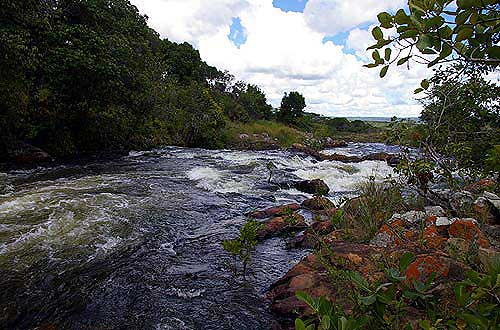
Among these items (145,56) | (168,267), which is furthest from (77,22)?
(168,267)

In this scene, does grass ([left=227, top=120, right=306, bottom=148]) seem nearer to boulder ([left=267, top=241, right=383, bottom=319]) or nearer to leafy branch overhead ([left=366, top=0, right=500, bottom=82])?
boulder ([left=267, top=241, right=383, bottom=319])

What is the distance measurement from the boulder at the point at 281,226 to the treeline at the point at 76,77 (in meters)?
9.60

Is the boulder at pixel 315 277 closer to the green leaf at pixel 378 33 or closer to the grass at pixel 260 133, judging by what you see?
the green leaf at pixel 378 33

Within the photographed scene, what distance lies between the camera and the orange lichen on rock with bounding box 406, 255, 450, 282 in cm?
301

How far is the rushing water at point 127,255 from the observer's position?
4066mm

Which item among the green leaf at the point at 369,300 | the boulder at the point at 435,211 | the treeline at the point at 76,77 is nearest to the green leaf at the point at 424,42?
the green leaf at the point at 369,300

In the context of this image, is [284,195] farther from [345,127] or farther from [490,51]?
[345,127]

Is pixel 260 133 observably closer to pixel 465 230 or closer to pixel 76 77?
pixel 76 77

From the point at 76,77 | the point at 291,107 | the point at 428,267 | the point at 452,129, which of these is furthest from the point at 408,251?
the point at 291,107

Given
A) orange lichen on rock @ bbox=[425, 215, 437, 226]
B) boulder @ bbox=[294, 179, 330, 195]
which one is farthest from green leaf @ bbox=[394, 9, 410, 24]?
boulder @ bbox=[294, 179, 330, 195]

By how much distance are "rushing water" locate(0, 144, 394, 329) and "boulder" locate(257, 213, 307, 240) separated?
354 mm

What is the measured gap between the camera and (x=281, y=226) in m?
7.13

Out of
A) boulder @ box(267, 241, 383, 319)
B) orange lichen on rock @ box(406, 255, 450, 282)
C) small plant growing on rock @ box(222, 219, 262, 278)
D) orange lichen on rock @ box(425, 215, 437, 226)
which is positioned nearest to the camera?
orange lichen on rock @ box(406, 255, 450, 282)

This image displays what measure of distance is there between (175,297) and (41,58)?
12.5 meters
